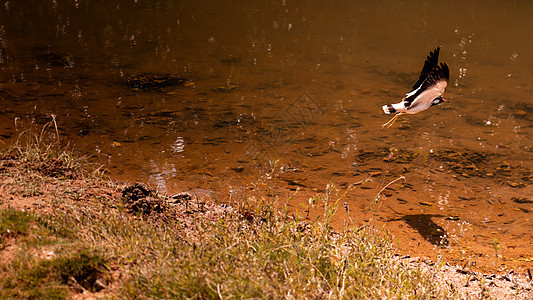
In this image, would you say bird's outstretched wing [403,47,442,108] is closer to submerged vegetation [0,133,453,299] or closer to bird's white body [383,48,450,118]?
bird's white body [383,48,450,118]

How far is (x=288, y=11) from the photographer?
1396 centimetres

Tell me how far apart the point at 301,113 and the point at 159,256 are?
4.56 m

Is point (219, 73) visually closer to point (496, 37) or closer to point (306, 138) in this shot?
point (306, 138)

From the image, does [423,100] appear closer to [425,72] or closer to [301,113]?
[425,72]

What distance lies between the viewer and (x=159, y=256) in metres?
2.64

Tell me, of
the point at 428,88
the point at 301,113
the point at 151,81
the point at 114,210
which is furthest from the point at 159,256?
the point at 151,81

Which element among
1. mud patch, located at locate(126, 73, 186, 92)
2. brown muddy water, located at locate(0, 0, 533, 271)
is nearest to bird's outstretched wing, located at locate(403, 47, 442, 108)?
brown muddy water, located at locate(0, 0, 533, 271)

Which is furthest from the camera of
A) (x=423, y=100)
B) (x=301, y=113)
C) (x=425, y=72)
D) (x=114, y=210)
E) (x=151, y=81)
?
(x=151, y=81)

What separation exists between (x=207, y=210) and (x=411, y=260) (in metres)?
1.69

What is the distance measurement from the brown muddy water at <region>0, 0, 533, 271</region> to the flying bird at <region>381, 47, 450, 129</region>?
843 mm

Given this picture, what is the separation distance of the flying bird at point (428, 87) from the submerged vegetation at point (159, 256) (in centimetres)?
134

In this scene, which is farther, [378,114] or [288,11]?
[288,11]

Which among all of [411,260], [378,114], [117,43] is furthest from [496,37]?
[411,260]

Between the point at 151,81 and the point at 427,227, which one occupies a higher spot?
the point at 151,81
